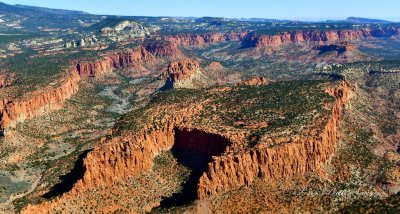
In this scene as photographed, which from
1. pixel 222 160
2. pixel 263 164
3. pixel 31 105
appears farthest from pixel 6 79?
pixel 263 164

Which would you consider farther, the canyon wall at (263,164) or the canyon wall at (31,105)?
the canyon wall at (31,105)

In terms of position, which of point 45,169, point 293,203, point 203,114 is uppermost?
point 203,114

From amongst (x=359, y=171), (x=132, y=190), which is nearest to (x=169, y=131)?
(x=132, y=190)

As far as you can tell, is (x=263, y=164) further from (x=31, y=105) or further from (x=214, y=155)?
(x=31, y=105)

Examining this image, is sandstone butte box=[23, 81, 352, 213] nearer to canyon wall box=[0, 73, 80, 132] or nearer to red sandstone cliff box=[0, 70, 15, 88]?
canyon wall box=[0, 73, 80, 132]

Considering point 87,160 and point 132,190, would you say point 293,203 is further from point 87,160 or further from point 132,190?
point 87,160

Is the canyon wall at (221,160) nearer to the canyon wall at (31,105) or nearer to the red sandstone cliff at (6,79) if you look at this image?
the canyon wall at (31,105)

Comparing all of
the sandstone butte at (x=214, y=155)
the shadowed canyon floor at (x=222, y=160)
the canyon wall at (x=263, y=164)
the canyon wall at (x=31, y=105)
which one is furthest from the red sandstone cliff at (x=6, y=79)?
the canyon wall at (x=263, y=164)

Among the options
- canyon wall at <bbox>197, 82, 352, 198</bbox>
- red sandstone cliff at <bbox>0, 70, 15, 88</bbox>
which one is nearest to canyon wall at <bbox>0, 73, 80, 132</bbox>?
red sandstone cliff at <bbox>0, 70, 15, 88</bbox>
